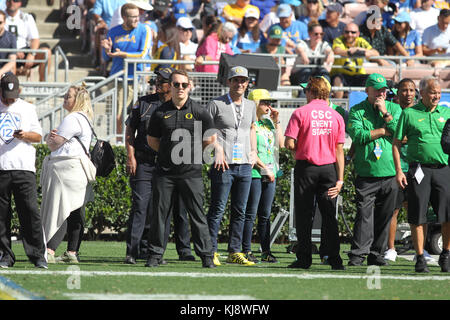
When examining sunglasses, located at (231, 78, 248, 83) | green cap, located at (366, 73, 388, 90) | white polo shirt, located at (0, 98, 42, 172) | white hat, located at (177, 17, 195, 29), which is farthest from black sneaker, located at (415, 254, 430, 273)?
white hat, located at (177, 17, 195, 29)

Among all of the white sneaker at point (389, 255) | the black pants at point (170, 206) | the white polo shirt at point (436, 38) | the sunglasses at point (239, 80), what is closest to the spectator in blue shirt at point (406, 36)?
the white polo shirt at point (436, 38)

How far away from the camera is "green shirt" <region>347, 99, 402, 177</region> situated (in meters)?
10.3

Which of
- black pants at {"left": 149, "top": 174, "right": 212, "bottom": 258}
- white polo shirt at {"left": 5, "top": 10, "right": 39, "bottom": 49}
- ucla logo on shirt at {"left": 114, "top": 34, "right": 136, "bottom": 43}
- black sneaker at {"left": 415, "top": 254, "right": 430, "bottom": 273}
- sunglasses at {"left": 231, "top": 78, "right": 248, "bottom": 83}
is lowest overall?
black sneaker at {"left": 415, "top": 254, "right": 430, "bottom": 273}

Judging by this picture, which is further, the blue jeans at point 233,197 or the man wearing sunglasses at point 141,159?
the blue jeans at point 233,197

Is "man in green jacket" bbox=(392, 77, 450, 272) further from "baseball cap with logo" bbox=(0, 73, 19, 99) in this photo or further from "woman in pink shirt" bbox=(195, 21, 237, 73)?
"woman in pink shirt" bbox=(195, 21, 237, 73)

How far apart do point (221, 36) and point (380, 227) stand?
7.00 meters

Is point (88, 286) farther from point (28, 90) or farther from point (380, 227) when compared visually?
point (28, 90)

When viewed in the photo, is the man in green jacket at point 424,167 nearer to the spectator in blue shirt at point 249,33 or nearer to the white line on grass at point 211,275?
the white line on grass at point 211,275

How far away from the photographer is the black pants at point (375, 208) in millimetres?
10375

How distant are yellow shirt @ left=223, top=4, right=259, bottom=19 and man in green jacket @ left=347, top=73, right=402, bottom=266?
8.79 metres

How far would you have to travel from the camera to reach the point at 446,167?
9812mm

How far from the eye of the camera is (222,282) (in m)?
8.12

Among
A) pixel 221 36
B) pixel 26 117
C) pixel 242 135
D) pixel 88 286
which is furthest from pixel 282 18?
pixel 88 286

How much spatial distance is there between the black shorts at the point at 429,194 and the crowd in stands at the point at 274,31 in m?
6.31
